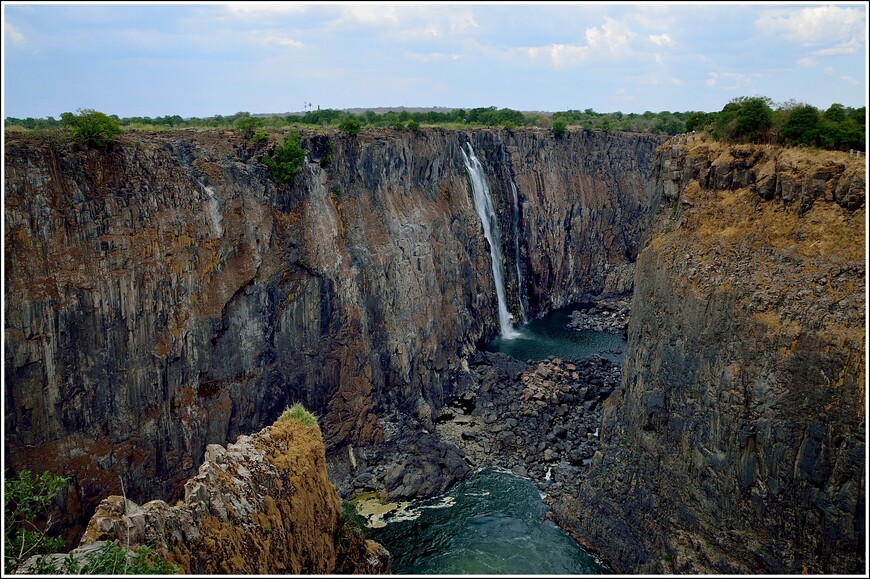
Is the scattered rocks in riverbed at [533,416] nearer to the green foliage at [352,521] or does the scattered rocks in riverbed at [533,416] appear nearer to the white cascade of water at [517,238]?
the green foliage at [352,521]

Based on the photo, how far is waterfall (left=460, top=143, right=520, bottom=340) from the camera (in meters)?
52.4

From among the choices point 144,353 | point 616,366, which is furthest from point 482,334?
point 144,353

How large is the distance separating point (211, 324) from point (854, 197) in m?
24.5

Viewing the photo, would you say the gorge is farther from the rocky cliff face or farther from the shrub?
the shrub

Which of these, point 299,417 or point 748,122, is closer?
point 299,417

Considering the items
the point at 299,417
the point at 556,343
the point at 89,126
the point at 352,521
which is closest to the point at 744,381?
the point at 352,521

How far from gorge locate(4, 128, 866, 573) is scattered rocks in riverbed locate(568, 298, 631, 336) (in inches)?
555

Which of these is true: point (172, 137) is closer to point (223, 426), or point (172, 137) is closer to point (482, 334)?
point (223, 426)

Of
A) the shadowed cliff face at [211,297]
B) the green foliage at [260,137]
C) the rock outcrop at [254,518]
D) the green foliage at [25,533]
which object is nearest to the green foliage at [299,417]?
the rock outcrop at [254,518]

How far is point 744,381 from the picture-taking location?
22.2 metres

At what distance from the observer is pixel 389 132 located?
43.5m

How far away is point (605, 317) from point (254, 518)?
1735 inches

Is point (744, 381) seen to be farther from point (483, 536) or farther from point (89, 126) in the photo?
point (89, 126)

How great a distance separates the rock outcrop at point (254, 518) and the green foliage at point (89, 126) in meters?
14.5
